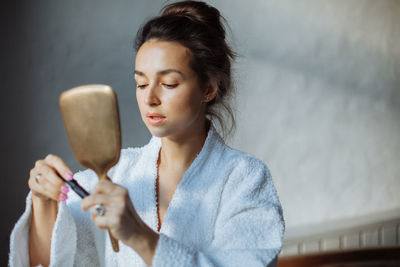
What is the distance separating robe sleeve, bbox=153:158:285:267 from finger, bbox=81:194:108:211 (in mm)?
102

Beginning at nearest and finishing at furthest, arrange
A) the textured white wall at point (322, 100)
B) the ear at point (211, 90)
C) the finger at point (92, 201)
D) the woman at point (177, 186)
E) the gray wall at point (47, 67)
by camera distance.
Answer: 1. the finger at point (92, 201)
2. the woman at point (177, 186)
3. the ear at point (211, 90)
4. the gray wall at point (47, 67)
5. the textured white wall at point (322, 100)

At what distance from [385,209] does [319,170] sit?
1.57 feet

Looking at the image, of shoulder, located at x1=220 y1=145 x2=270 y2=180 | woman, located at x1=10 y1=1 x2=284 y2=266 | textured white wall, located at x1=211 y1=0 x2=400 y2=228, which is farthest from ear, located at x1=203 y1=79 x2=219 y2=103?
textured white wall, located at x1=211 y1=0 x2=400 y2=228

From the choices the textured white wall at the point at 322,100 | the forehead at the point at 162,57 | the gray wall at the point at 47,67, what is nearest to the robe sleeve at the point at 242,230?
the forehead at the point at 162,57

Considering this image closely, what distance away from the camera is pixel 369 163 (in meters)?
1.87

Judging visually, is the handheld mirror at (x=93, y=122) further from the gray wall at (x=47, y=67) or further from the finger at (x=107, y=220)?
the gray wall at (x=47, y=67)

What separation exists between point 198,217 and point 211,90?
0.21 metres

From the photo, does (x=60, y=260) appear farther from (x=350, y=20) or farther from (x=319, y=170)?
(x=350, y=20)

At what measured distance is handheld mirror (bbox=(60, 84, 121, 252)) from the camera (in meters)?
0.54

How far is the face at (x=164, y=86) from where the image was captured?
0.64 metres

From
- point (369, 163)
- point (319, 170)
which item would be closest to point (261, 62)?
point (319, 170)

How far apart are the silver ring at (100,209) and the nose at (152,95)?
0.63 feet

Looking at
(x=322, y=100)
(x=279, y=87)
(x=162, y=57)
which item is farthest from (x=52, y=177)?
(x=322, y=100)

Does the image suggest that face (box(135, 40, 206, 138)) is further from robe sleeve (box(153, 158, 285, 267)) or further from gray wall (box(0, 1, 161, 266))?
gray wall (box(0, 1, 161, 266))
